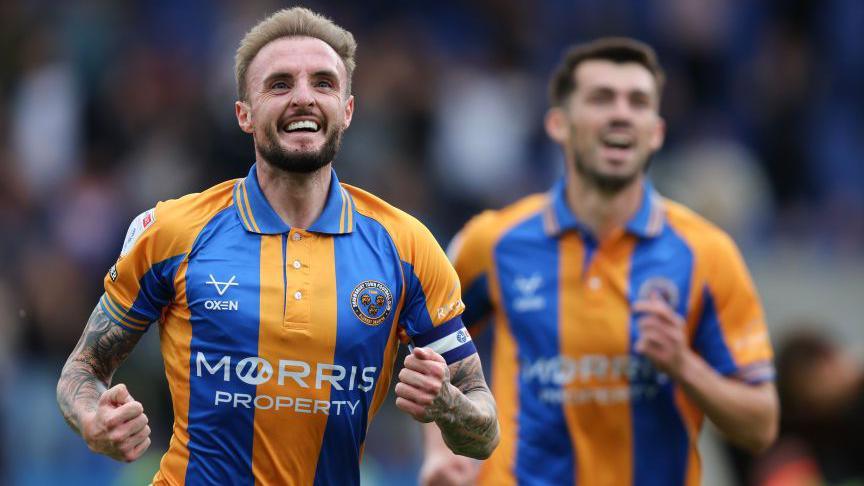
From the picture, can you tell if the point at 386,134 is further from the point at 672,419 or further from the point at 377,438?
the point at 672,419

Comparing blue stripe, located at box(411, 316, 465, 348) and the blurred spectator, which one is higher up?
blue stripe, located at box(411, 316, 465, 348)

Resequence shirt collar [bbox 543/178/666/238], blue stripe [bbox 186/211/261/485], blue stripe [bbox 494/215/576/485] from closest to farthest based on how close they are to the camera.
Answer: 1. blue stripe [bbox 186/211/261/485]
2. blue stripe [bbox 494/215/576/485]
3. shirt collar [bbox 543/178/666/238]

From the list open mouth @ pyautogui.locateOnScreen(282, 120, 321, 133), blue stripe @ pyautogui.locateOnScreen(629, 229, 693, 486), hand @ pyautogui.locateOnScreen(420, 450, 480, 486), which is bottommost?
hand @ pyautogui.locateOnScreen(420, 450, 480, 486)

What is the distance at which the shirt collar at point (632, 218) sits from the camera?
252 inches

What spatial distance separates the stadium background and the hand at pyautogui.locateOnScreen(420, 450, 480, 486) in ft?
12.2

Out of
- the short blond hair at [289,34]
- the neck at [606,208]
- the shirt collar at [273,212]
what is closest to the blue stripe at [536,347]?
the neck at [606,208]

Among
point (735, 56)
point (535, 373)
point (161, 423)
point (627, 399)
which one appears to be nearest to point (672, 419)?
point (627, 399)

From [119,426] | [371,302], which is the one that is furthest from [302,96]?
[119,426]

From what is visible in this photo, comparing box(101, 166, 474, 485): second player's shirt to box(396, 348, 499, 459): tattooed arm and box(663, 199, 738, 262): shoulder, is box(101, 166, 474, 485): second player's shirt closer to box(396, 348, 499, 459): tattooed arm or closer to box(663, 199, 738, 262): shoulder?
box(396, 348, 499, 459): tattooed arm

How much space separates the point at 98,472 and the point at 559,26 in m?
5.82

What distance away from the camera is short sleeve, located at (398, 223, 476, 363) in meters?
4.76

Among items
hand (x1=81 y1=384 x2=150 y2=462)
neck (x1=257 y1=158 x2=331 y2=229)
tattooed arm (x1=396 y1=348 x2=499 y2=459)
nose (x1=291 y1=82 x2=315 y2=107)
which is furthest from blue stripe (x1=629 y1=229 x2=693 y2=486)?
hand (x1=81 y1=384 x2=150 y2=462)

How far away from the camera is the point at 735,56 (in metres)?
12.7

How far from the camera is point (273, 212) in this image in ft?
15.7
